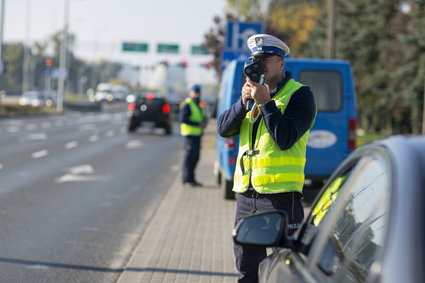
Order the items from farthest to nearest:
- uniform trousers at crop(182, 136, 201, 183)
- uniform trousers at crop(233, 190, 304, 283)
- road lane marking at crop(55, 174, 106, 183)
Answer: road lane marking at crop(55, 174, 106, 183) < uniform trousers at crop(182, 136, 201, 183) < uniform trousers at crop(233, 190, 304, 283)

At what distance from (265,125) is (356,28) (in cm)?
4949

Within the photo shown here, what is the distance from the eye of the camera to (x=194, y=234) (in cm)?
954

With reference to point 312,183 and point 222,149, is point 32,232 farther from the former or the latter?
point 312,183

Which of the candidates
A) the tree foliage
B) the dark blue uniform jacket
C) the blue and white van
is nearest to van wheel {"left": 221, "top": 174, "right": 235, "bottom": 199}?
the blue and white van

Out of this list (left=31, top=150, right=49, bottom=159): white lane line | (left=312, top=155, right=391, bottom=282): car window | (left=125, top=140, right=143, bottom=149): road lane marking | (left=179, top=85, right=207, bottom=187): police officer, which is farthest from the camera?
(left=125, top=140, right=143, bottom=149): road lane marking

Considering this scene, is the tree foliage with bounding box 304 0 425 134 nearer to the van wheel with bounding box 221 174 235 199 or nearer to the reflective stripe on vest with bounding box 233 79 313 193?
the van wheel with bounding box 221 174 235 199

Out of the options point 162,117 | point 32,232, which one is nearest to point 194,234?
point 32,232

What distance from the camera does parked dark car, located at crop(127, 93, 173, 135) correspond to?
35844 millimetres

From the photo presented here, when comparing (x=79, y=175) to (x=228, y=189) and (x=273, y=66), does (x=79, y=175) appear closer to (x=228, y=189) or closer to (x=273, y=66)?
(x=228, y=189)

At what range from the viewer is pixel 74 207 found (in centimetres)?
1189

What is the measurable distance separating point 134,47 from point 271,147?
301 feet

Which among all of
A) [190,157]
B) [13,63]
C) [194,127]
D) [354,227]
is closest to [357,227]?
[354,227]

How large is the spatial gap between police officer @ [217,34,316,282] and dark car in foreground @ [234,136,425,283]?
95 centimetres

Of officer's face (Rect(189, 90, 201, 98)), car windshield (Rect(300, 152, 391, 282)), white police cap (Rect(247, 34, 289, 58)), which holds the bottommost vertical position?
car windshield (Rect(300, 152, 391, 282))
